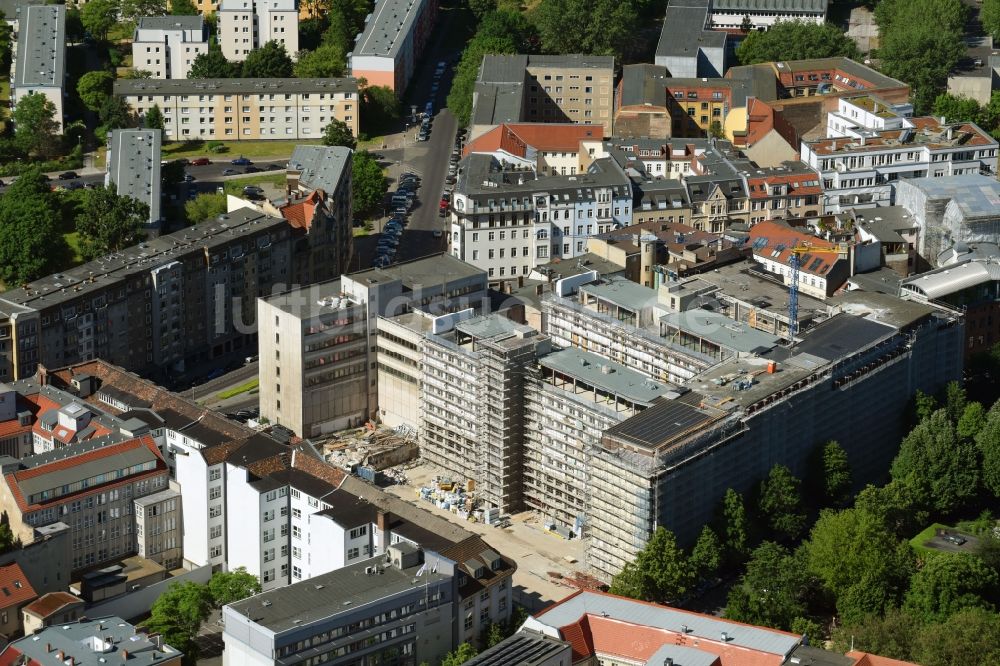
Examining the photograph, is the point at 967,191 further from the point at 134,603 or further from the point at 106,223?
the point at 134,603

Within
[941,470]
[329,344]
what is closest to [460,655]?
[329,344]

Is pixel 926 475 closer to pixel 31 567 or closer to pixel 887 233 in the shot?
pixel 887 233

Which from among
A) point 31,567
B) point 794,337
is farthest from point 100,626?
point 794,337

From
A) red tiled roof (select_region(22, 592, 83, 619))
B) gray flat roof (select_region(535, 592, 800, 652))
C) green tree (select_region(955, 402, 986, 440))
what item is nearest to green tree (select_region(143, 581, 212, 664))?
red tiled roof (select_region(22, 592, 83, 619))

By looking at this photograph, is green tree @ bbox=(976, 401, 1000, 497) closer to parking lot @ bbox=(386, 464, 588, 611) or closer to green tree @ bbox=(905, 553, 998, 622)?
green tree @ bbox=(905, 553, 998, 622)

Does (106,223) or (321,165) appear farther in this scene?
(321,165)
